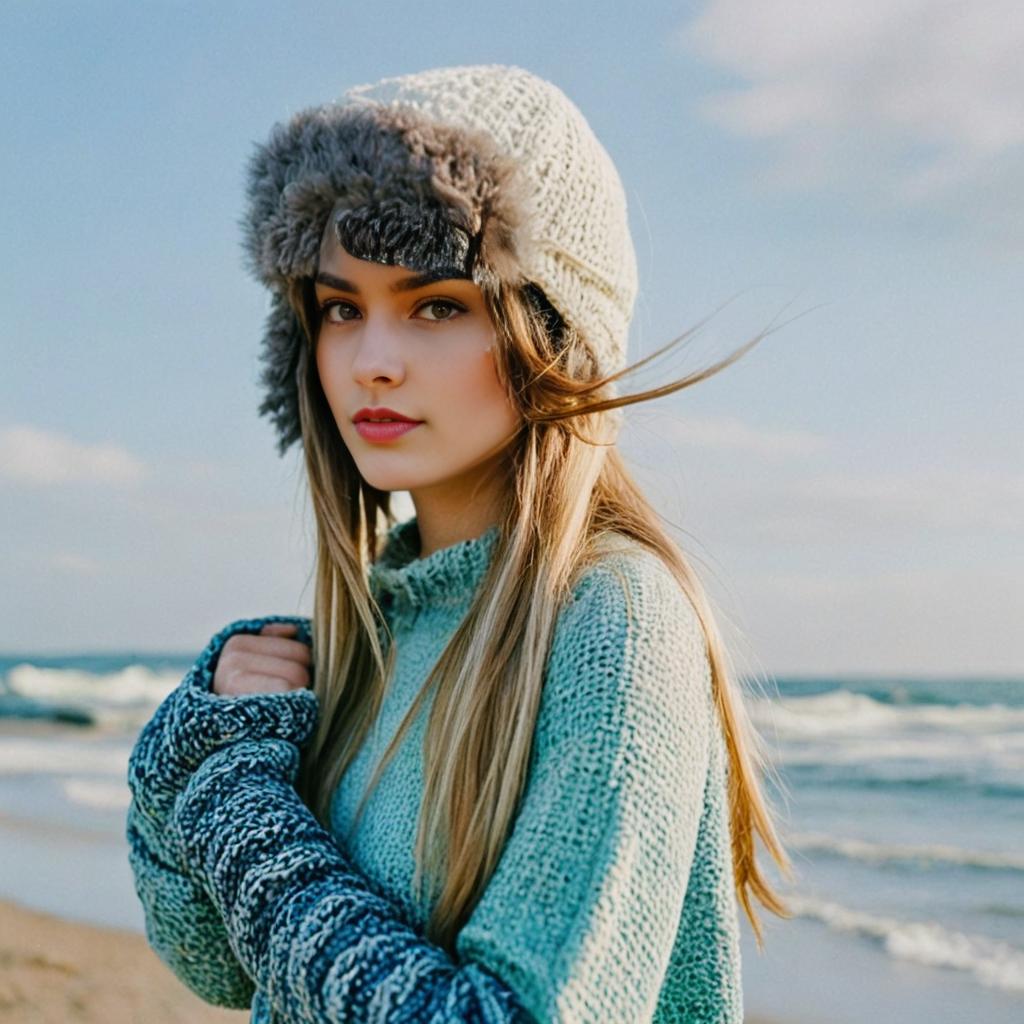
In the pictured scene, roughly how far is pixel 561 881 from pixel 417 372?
75 cm

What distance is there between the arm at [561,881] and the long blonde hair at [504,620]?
0.09 meters

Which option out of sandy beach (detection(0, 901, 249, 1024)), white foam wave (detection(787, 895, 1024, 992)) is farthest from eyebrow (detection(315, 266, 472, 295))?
white foam wave (detection(787, 895, 1024, 992))

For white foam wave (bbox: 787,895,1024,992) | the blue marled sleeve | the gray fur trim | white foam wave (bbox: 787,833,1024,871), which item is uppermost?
the gray fur trim

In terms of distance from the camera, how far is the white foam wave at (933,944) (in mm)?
5336

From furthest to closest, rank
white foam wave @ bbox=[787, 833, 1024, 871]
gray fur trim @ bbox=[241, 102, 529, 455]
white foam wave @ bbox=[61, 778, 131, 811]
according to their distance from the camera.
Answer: white foam wave @ bbox=[61, 778, 131, 811] → white foam wave @ bbox=[787, 833, 1024, 871] → gray fur trim @ bbox=[241, 102, 529, 455]

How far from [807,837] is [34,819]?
5.10m

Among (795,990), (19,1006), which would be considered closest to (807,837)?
(795,990)

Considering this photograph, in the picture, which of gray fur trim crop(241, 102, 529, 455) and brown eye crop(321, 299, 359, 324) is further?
brown eye crop(321, 299, 359, 324)

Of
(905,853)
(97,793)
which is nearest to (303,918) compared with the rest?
(905,853)

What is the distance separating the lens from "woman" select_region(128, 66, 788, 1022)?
136 centimetres

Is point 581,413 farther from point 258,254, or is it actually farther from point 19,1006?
point 19,1006

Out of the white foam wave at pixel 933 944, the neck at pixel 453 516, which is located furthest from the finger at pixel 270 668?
the white foam wave at pixel 933 944

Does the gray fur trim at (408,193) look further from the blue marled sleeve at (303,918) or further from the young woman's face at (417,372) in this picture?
the blue marled sleeve at (303,918)

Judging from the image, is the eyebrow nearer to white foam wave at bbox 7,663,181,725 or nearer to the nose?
the nose
